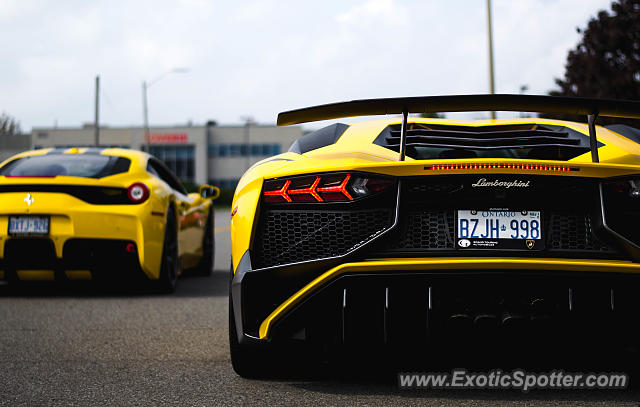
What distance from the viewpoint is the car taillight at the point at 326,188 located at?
3459mm

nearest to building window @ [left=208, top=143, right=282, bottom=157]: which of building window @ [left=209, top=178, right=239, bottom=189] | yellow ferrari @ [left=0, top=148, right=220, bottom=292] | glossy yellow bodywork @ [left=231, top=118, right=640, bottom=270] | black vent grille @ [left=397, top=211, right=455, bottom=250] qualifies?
building window @ [left=209, top=178, right=239, bottom=189]

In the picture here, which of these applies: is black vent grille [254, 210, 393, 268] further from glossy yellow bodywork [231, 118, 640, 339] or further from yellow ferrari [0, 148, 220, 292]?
yellow ferrari [0, 148, 220, 292]

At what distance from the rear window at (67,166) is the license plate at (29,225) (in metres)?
0.41

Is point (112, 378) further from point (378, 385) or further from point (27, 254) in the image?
point (27, 254)

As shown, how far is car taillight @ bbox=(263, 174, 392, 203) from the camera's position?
3459mm

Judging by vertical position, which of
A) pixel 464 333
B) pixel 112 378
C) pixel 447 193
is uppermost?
pixel 447 193

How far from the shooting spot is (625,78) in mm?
22922

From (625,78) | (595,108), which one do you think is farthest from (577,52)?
(595,108)

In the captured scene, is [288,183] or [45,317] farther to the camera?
[45,317]

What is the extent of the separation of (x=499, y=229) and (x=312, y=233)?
0.76 meters

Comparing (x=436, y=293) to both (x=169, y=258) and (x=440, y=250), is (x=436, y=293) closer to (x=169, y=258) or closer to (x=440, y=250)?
(x=440, y=250)

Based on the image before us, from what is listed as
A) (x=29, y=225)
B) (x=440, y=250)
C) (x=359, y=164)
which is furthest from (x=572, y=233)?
(x=29, y=225)

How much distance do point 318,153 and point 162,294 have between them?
3.89 m

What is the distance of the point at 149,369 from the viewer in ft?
13.4
